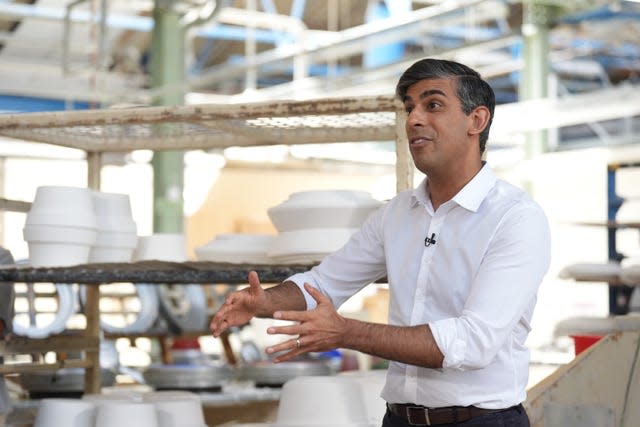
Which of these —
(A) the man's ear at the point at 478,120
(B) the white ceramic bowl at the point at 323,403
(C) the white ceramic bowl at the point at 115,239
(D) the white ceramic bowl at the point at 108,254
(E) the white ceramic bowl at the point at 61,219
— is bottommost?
(B) the white ceramic bowl at the point at 323,403

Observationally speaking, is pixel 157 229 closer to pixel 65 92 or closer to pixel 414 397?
pixel 65 92

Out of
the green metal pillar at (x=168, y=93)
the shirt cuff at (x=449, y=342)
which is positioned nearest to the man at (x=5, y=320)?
the shirt cuff at (x=449, y=342)

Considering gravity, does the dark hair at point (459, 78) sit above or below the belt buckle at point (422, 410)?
above

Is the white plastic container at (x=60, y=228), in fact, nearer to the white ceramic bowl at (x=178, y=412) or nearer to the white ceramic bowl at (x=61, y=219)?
the white ceramic bowl at (x=61, y=219)

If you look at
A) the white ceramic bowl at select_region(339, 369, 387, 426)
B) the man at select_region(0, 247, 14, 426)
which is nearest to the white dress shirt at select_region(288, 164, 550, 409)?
the white ceramic bowl at select_region(339, 369, 387, 426)

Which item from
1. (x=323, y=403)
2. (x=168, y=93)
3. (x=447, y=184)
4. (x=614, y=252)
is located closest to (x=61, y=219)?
(x=323, y=403)

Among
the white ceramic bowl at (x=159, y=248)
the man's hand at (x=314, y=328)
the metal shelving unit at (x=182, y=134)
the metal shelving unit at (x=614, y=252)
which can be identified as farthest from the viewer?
the metal shelving unit at (x=614, y=252)

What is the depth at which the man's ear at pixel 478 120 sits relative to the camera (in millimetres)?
2111

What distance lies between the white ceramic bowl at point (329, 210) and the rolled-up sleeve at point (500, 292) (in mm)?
1051

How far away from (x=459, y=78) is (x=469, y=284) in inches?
15.7

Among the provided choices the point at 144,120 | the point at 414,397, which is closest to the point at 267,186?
the point at 144,120

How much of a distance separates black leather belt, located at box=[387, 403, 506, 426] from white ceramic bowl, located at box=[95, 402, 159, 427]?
3.45ft

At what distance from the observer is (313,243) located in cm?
303

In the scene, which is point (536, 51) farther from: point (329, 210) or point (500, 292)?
point (500, 292)
